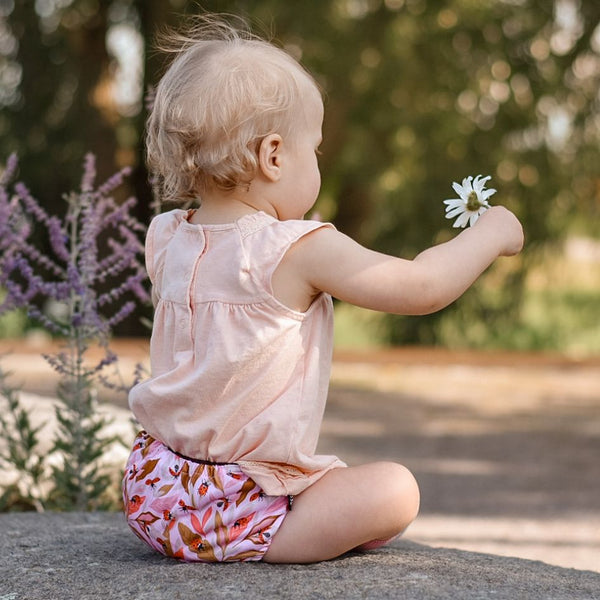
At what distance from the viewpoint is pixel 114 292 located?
3.33 metres

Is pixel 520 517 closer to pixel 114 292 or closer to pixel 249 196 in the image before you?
pixel 114 292

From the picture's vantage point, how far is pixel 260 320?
2.20 m

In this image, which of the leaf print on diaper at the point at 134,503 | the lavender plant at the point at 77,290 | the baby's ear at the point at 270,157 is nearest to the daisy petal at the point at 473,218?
the baby's ear at the point at 270,157

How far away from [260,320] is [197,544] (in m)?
0.48

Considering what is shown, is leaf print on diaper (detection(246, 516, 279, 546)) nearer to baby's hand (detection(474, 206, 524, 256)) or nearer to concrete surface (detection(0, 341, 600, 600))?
concrete surface (detection(0, 341, 600, 600))

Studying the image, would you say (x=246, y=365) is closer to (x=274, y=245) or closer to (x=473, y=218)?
(x=274, y=245)

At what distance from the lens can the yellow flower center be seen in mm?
2320

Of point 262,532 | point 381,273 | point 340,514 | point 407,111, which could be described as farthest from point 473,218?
point 407,111

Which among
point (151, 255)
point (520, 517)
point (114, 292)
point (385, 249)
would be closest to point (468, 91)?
point (385, 249)

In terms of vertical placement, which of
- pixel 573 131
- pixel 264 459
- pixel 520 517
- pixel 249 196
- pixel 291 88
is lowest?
pixel 520 517

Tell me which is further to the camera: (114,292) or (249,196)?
(114,292)

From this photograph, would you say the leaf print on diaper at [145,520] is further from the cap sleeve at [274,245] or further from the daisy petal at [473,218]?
the daisy petal at [473,218]

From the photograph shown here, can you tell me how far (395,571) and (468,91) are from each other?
332 inches

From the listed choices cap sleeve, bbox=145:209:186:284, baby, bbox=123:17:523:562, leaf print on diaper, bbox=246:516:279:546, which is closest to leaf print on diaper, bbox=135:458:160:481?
baby, bbox=123:17:523:562
